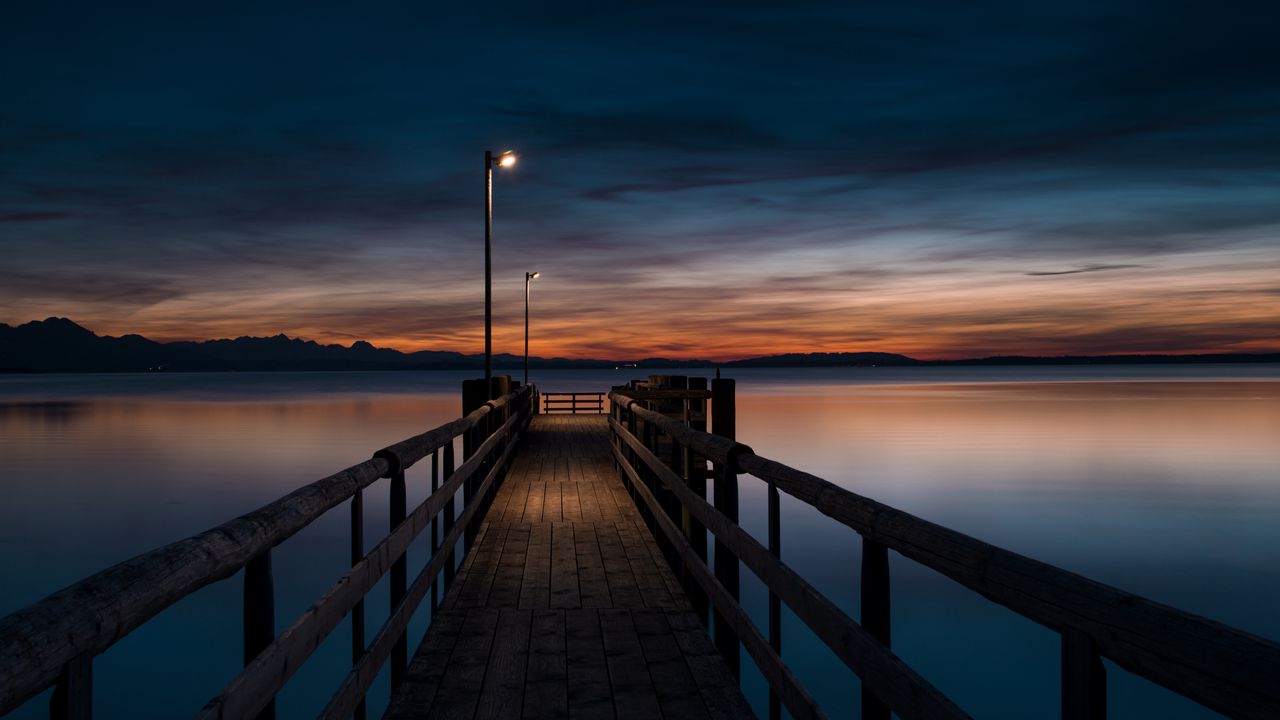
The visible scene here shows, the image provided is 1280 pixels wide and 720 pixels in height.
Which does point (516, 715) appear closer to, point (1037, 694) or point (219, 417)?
point (1037, 694)

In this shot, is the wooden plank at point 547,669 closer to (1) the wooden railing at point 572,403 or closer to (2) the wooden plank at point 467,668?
(2) the wooden plank at point 467,668

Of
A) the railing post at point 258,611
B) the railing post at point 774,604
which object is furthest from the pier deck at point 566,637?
the railing post at point 258,611

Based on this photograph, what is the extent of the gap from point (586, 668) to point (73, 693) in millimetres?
3448

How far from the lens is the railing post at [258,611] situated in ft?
8.53

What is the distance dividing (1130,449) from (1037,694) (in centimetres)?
3188

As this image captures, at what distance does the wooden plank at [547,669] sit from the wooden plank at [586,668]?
33 millimetres

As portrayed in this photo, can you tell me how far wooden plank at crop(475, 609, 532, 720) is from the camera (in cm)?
416

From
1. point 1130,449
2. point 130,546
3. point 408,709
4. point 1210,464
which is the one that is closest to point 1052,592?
point 408,709

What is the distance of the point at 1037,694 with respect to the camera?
13477 mm

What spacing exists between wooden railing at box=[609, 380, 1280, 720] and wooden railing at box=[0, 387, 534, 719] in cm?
166

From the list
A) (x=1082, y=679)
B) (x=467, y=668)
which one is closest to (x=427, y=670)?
(x=467, y=668)

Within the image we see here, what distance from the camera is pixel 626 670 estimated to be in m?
4.73

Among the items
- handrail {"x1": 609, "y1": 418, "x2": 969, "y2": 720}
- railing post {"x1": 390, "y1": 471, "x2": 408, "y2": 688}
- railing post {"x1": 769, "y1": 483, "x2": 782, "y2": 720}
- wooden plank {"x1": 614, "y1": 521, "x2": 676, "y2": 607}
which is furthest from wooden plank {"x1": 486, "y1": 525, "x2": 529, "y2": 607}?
railing post {"x1": 769, "y1": 483, "x2": 782, "y2": 720}

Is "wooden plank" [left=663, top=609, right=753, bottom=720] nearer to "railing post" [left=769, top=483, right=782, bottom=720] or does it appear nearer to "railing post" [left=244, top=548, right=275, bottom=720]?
"railing post" [left=769, top=483, right=782, bottom=720]
